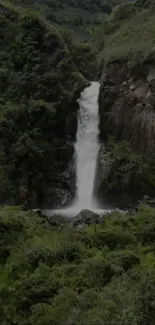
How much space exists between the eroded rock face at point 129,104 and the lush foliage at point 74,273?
12.0 meters

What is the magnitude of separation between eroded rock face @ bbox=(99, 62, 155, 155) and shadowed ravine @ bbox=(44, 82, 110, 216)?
628 mm

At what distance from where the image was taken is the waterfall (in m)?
31.3

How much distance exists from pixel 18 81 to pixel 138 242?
1788 centimetres

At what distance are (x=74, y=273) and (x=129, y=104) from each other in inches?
761

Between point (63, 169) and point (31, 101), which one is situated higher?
point (31, 101)

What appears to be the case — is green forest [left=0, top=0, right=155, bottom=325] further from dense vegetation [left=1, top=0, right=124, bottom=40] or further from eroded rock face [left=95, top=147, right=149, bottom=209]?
dense vegetation [left=1, top=0, right=124, bottom=40]

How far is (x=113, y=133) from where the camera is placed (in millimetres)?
33500

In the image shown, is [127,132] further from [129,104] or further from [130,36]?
[130,36]

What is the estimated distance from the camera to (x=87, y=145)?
33312 millimetres

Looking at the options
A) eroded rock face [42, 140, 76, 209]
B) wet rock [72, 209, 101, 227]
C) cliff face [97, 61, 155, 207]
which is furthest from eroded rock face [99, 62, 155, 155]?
wet rock [72, 209, 101, 227]

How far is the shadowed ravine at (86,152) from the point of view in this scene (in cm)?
3073

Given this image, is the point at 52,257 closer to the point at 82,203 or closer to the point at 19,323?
the point at 19,323

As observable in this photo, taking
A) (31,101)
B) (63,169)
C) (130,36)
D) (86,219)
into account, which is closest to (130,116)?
(63,169)

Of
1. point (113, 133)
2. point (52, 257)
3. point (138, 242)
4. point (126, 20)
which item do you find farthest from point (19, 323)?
point (126, 20)
